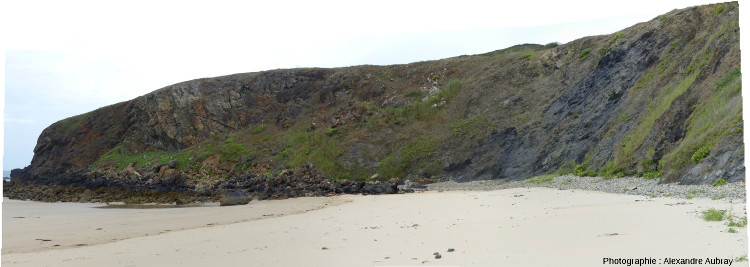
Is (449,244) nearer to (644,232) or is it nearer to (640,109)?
(644,232)

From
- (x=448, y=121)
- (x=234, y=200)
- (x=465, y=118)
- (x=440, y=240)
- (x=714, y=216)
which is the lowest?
(x=234, y=200)

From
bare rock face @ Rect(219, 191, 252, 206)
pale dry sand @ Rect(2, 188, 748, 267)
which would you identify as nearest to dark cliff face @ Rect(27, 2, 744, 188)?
pale dry sand @ Rect(2, 188, 748, 267)

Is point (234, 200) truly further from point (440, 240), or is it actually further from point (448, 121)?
point (448, 121)

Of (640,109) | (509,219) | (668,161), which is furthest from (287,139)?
(509,219)

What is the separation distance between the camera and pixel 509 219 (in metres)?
8.06

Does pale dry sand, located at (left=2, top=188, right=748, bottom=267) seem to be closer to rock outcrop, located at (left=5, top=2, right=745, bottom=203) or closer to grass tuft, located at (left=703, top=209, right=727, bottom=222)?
grass tuft, located at (left=703, top=209, right=727, bottom=222)

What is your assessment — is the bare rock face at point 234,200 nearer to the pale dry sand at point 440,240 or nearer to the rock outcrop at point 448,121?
the rock outcrop at point 448,121

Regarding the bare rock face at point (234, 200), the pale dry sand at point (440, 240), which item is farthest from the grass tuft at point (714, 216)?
the bare rock face at point (234, 200)

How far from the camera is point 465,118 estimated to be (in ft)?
107

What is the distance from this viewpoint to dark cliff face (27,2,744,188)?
16.1 m

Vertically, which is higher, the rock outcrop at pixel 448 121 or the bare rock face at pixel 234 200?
the rock outcrop at pixel 448 121

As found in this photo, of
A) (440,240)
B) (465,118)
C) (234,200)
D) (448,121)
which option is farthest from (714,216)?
(448,121)

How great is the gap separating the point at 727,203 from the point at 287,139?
3296 centimetres

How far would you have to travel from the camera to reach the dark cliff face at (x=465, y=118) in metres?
16.1
